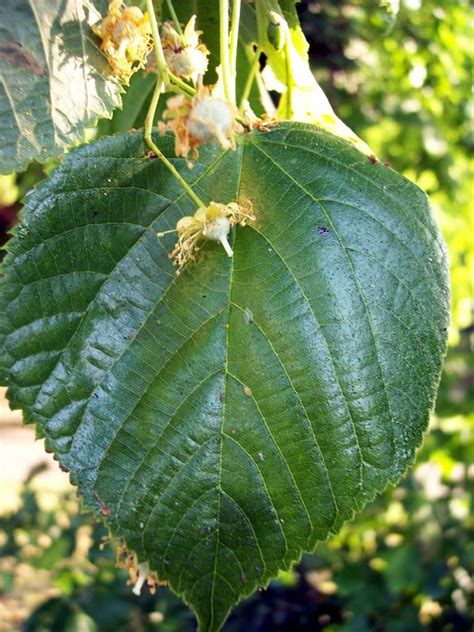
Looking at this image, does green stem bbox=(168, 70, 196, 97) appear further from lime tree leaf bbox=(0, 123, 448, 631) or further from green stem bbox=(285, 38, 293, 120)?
green stem bbox=(285, 38, 293, 120)

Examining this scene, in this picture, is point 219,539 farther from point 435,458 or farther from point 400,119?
point 400,119

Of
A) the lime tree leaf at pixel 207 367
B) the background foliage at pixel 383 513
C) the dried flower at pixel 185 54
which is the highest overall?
the dried flower at pixel 185 54

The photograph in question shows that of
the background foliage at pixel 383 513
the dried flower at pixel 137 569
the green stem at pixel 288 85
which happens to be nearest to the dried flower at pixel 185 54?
the green stem at pixel 288 85

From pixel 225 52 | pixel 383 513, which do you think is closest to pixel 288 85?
pixel 225 52

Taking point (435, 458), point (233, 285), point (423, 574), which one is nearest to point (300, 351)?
point (233, 285)

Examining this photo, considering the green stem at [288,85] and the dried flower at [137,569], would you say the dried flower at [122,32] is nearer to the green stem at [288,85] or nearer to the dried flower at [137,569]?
the green stem at [288,85]
